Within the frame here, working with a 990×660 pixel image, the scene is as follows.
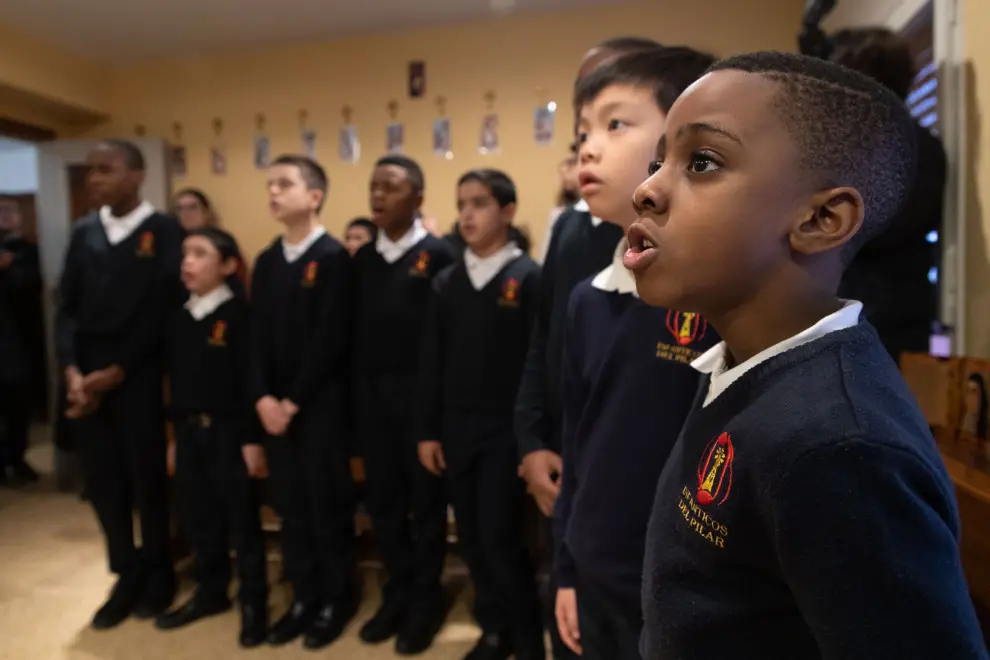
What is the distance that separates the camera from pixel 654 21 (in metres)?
3.29

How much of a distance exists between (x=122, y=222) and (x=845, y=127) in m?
2.19

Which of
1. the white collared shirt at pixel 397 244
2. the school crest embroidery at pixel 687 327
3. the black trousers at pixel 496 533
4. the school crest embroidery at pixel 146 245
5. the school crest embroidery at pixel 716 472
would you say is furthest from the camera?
the school crest embroidery at pixel 146 245

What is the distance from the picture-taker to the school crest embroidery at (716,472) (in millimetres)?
512

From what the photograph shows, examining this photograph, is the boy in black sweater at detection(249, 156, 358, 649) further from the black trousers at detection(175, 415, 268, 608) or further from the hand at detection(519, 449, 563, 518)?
the hand at detection(519, 449, 563, 518)

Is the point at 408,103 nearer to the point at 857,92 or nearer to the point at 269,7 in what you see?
the point at 269,7

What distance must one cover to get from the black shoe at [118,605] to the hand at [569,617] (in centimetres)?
171

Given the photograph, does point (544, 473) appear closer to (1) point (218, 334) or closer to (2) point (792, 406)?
(2) point (792, 406)

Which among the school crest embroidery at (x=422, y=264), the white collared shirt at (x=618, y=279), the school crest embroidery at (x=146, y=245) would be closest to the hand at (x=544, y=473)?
the white collared shirt at (x=618, y=279)

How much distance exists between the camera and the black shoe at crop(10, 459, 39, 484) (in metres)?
3.56

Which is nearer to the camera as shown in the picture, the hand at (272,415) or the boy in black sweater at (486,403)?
the boy in black sweater at (486,403)

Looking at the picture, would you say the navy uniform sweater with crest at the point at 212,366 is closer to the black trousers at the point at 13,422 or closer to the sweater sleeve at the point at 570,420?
the sweater sleeve at the point at 570,420

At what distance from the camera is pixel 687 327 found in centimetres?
86

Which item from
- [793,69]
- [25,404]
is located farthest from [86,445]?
[793,69]

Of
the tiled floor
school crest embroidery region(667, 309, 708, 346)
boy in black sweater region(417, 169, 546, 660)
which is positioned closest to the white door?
the tiled floor
